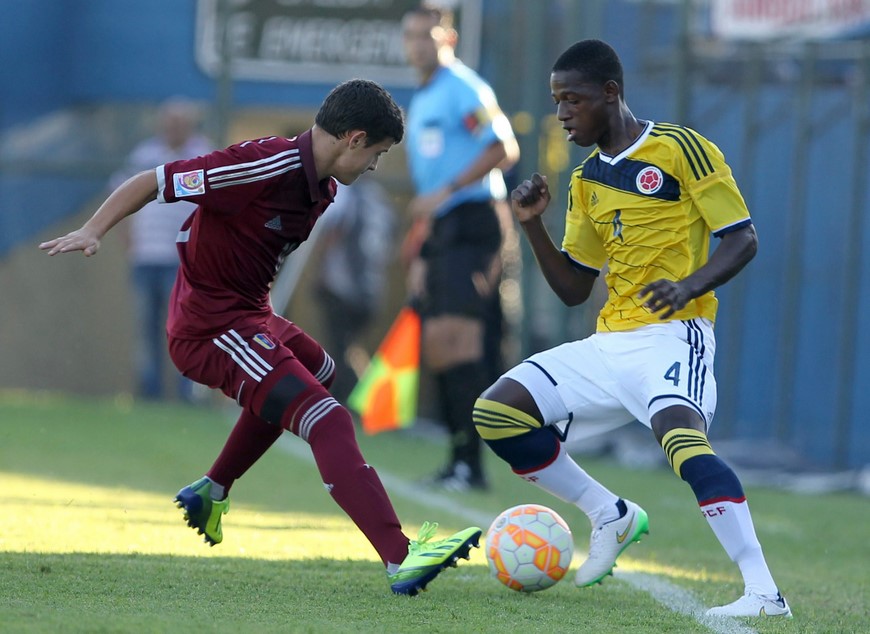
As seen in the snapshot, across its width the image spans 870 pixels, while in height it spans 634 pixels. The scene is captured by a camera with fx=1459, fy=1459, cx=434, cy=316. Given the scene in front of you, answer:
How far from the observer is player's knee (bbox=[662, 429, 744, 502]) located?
437 centimetres

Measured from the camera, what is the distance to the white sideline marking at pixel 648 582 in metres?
4.16

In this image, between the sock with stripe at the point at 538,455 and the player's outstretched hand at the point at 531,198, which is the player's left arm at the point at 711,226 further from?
the sock with stripe at the point at 538,455

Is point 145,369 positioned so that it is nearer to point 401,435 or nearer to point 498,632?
point 401,435

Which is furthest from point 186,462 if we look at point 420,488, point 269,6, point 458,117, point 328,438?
point 269,6

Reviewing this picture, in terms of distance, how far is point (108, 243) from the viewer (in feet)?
44.4

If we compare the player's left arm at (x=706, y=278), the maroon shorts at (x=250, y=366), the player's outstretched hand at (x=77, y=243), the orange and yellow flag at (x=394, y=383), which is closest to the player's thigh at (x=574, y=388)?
the player's left arm at (x=706, y=278)

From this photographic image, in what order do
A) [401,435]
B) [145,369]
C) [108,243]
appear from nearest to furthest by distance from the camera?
[401,435] → [145,369] → [108,243]

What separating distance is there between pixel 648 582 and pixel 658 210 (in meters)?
1.30

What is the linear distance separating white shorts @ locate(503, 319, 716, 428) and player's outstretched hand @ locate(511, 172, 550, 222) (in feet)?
1.56

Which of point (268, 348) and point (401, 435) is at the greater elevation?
point (268, 348)

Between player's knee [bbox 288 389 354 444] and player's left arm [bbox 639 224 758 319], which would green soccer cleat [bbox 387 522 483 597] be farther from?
player's left arm [bbox 639 224 758 319]

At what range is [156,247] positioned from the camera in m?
12.3

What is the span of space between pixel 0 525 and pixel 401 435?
6.27 meters

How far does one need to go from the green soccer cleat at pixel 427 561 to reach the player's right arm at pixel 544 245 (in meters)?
1.12
